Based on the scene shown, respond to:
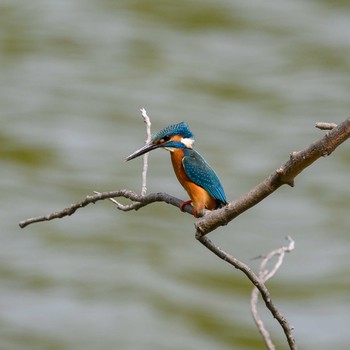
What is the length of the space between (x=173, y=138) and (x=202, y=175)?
101 mm

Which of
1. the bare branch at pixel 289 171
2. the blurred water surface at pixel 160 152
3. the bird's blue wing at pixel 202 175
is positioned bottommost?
the blurred water surface at pixel 160 152

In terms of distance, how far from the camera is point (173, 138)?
208 centimetres

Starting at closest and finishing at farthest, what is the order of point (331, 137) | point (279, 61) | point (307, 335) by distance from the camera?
point (331, 137)
point (307, 335)
point (279, 61)

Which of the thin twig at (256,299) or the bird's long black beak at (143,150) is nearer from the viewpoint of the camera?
the thin twig at (256,299)

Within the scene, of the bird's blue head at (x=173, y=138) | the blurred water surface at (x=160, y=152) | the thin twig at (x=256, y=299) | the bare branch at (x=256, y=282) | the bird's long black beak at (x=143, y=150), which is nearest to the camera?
the bare branch at (x=256, y=282)

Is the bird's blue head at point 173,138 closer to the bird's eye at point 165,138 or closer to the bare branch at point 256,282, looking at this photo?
the bird's eye at point 165,138

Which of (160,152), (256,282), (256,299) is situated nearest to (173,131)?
(256,299)

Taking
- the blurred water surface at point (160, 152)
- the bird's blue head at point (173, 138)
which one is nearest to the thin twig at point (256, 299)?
the bird's blue head at point (173, 138)

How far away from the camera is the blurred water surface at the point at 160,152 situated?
488 centimetres

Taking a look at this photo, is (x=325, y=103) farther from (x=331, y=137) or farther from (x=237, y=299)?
(x=331, y=137)

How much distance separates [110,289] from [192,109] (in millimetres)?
1394

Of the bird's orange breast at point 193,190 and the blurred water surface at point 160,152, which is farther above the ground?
the bird's orange breast at point 193,190

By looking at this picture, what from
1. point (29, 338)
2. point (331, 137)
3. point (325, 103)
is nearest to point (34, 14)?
point (325, 103)

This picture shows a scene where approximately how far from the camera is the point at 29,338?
4723 mm
